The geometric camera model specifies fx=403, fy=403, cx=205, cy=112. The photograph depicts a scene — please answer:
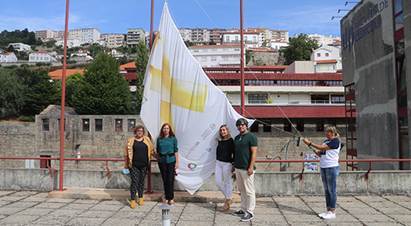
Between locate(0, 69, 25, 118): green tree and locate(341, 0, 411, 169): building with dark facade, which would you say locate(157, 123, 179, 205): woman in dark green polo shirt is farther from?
locate(0, 69, 25, 118): green tree

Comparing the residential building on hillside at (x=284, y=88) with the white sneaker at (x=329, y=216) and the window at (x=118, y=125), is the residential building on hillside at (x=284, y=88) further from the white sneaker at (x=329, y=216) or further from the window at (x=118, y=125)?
the white sneaker at (x=329, y=216)

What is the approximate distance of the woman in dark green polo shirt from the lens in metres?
8.37

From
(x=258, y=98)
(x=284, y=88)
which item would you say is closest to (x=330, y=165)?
(x=258, y=98)

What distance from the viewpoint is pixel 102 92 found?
56.6 metres

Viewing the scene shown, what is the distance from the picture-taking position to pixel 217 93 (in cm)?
884

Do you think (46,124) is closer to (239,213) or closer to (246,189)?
(239,213)

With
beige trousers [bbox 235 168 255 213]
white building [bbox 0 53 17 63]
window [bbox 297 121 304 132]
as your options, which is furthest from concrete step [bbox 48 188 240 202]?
white building [bbox 0 53 17 63]

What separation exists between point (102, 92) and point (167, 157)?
5022 centimetres

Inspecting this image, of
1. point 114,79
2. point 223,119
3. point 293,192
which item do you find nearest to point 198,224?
point 223,119

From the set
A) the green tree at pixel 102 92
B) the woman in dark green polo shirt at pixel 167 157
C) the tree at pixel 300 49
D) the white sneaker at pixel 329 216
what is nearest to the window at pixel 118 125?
the green tree at pixel 102 92

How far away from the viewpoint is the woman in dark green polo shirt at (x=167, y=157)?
8.37 metres

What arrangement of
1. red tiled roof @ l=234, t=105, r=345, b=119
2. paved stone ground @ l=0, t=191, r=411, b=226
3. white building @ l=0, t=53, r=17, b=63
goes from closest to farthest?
paved stone ground @ l=0, t=191, r=411, b=226 < red tiled roof @ l=234, t=105, r=345, b=119 < white building @ l=0, t=53, r=17, b=63

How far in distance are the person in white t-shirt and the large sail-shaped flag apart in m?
1.93

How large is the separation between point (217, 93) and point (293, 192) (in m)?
3.10
